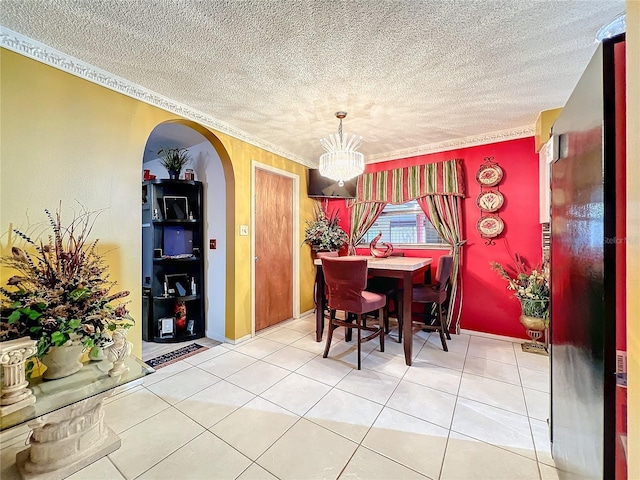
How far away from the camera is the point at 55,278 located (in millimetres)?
1366

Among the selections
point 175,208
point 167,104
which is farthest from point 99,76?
point 175,208

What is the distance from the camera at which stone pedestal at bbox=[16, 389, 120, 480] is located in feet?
4.29

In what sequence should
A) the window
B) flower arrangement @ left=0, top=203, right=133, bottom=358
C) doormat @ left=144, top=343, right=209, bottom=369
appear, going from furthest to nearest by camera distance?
the window, doormat @ left=144, top=343, right=209, bottom=369, flower arrangement @ left=0, top=203, right=133, bottom=358

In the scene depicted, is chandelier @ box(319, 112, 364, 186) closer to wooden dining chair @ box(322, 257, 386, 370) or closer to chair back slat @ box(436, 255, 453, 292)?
wooden dining chair @ box(322, 257, 386, 370)

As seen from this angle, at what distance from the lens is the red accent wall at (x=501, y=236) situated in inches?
118

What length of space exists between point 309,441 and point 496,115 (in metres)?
3.32

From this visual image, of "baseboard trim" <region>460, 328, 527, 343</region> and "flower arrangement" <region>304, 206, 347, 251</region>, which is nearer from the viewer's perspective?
"baseboard trim" <region>460, 328, 527, 343</region>

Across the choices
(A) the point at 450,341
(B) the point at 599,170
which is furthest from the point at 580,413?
(A) the point at 450,341

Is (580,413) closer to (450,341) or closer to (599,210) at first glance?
(599,210)

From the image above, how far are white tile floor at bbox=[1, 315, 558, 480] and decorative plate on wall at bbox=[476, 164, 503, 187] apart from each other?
1932mm

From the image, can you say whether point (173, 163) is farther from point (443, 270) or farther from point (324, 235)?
point (443, 270)

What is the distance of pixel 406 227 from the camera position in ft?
12.5

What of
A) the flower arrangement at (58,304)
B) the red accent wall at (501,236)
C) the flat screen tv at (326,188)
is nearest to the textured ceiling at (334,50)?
the red accent wall at (501,236)

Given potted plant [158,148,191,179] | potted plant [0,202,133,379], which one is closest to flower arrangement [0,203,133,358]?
potted plant [0,202,133,379]
